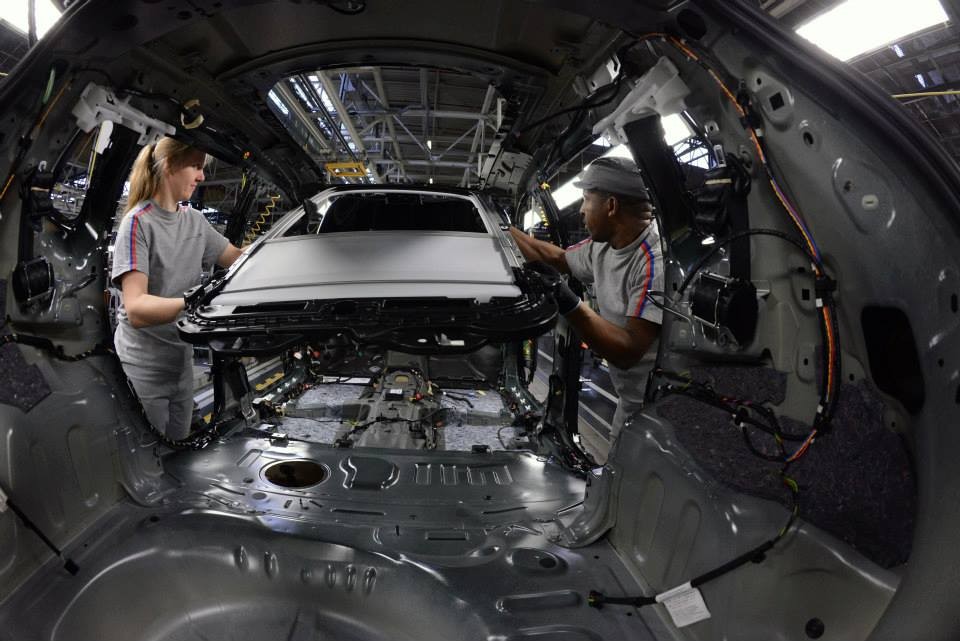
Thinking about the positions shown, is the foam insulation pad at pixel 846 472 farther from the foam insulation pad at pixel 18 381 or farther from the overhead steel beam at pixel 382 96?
the overhead steel beam at pixel 382 96

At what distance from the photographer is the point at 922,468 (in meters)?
1.02

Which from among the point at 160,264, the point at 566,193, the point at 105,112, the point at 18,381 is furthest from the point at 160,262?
the point at 566,193

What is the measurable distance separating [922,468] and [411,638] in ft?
4.69

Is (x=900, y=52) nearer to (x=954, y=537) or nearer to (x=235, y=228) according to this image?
(x=954, y=537)

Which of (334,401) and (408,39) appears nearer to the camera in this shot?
(408,39)

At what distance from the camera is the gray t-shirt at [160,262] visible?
243 centimetres

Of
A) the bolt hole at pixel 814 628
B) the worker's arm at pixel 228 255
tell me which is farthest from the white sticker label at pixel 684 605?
the worker's arm at pixel 228 255

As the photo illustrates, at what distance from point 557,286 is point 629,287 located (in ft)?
2.25

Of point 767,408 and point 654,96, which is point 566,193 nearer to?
point 654,96

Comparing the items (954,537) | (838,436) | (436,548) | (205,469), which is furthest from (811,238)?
(205,469)

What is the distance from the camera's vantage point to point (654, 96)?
1.65m

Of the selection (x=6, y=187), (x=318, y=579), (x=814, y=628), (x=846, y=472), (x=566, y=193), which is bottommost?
(x=318, y=579)

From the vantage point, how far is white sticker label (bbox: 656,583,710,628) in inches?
54.4

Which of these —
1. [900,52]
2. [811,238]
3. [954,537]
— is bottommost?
[954,537]
